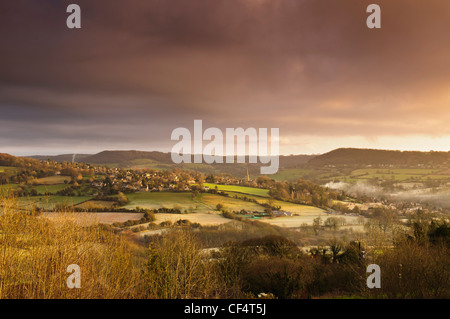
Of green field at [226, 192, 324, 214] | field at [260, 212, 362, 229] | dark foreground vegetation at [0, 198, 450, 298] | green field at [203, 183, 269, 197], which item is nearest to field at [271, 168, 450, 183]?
green field at [226, 192, 324, 214]

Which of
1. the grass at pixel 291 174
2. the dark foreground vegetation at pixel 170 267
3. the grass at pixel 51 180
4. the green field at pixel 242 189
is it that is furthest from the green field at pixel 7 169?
the grass at pixel 291 174

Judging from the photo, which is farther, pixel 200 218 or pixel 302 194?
pixel 302 194

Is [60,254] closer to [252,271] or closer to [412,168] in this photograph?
[252,271]

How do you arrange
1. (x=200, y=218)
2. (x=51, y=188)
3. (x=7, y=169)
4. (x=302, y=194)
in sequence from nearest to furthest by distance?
1. (x=7, y=169)
2. (x=51, y=188)
3. (x=200, y=218)
4. (x=302, y=194)

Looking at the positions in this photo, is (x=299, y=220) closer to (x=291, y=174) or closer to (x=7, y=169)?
(x=291, y=174)

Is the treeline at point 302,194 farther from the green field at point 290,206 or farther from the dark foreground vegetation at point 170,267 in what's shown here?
the dark foreground vegetation at point 170,267

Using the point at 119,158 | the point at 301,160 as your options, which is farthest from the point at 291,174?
the point at 119,158
